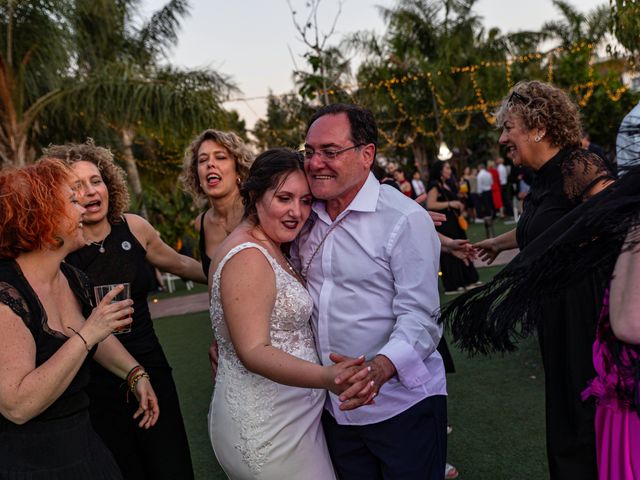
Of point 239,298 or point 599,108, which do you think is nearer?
point 239,298

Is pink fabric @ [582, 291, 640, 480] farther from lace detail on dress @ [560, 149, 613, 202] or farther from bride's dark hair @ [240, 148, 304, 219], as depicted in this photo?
bride's dark hair @ [240, 148, 304, 219]

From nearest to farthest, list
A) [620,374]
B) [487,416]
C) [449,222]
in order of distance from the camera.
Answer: [620,374], [487,416], [449,222]

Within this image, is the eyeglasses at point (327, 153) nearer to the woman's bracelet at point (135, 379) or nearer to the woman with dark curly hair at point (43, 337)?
the woman with dark curly hair at point (43, 337)

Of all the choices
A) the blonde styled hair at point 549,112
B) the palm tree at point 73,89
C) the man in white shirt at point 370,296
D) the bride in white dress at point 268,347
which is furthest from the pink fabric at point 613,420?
the palm tree at point 73,89

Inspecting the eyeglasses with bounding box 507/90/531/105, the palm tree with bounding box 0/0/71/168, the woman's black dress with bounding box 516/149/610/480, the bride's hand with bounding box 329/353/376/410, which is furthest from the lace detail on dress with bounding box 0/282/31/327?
the palm tree with bounding box 0/0/71/168

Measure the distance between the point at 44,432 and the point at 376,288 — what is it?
1.35 metres

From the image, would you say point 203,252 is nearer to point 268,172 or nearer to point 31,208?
point 268,172

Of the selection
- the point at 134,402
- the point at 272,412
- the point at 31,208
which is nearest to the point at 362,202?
the point at 272,412

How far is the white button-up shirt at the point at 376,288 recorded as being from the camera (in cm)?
249

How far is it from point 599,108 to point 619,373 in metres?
23.9

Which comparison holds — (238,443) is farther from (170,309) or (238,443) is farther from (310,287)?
(170,309)

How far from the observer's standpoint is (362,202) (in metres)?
2.62

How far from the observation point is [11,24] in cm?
1205

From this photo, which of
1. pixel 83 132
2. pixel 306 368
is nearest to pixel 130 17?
pixel 83 132
